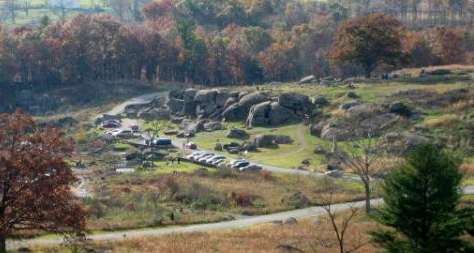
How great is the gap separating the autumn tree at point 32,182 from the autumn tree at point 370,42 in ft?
226

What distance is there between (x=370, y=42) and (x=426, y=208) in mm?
66251

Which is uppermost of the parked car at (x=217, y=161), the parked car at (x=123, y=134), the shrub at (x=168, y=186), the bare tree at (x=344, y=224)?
the bare tree at (x=344, y=224)

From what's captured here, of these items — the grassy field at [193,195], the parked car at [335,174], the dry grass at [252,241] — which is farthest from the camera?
the parked car at [335,174]

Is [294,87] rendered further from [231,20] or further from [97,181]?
[231,20]

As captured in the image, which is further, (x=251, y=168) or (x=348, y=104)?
(x=348, y=104)

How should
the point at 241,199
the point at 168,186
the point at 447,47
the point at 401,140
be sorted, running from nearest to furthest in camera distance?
the point at 241,199 → the point at 168,186 → the point at 401,140 → the point at 447,47

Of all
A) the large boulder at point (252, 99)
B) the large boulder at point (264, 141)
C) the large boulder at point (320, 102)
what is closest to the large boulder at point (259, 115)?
the large boulder at point (252, 99)

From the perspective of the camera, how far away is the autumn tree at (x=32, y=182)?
31.4 metres

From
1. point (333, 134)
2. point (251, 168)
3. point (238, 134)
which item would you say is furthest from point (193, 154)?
point (333, 134)

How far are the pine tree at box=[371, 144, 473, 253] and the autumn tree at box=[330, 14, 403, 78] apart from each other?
64.9 metres

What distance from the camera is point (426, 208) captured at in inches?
1257

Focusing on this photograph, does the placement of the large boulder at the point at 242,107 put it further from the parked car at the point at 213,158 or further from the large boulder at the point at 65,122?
the large boulder at the point at 65,122

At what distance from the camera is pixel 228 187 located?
61.6 m

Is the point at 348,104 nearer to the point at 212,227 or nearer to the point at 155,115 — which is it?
the point at 155,115
